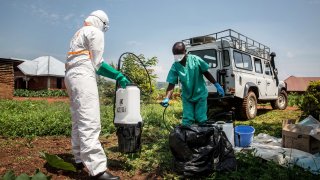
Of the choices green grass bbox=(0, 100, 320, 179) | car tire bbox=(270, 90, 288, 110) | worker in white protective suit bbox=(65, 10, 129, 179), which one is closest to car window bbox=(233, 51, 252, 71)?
green grass bbox=(0, 100, 320, 179)

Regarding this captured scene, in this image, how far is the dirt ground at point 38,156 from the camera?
3566mm

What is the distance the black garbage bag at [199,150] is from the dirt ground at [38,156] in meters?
0.46

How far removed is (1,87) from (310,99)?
683 inches

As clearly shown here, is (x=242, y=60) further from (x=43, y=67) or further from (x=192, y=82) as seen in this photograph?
(x=43, y=67)

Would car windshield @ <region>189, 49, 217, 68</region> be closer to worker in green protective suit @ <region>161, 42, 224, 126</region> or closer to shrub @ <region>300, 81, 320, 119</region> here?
shrub @ <region>300, 81, 320, 119</region>

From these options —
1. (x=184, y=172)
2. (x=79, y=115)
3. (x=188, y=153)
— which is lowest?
(x=184, y=172)

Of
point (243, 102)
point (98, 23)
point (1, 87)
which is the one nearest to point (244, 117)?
point (243, 102)

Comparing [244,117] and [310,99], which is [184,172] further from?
[310,99]

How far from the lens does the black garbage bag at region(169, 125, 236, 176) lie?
3408 millimetres

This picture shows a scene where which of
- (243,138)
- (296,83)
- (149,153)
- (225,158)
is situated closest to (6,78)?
(149,153)

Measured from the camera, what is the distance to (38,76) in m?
34.2

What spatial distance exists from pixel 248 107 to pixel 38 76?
3135 cm

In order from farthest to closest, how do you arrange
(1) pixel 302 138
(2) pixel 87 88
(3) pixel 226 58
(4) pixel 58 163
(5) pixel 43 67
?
(5) pixel 43 67, (3) pixel 226 58, (1) pixel 302 138, (4) pixel 58 163, (2) pixel 87 88

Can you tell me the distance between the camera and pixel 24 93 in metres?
27.6
